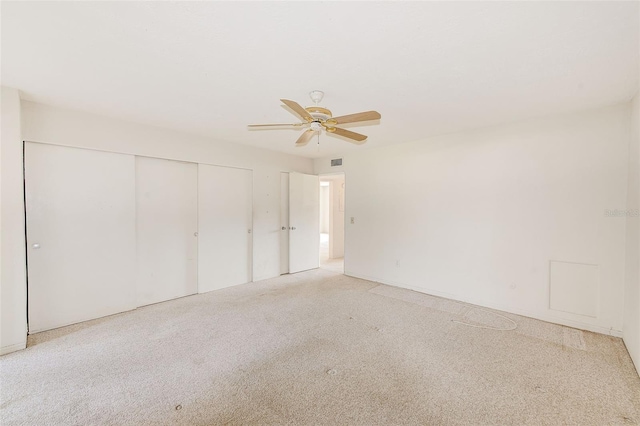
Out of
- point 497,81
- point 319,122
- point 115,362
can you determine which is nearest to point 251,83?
point 319,122

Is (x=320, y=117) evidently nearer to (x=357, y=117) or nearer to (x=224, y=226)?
(x=357, y=117)

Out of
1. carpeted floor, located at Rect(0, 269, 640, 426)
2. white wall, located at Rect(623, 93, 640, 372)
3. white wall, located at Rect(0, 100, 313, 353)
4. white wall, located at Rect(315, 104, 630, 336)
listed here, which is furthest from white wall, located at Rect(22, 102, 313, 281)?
white wall, located at Rect(623, 93, 640, 372)

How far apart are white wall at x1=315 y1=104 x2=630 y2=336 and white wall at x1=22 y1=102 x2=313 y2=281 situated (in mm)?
1752

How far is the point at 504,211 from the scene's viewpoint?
11.8 ft

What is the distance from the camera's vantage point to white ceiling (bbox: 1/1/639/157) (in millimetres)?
1572

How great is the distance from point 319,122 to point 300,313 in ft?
7.76

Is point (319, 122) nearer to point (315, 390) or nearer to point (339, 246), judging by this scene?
point (315, 390)

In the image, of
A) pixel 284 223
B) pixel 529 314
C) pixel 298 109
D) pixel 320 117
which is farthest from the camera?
pixel 284 223

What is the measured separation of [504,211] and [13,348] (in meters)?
5.56

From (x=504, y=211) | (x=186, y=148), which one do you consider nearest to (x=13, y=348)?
(x=186, y=148)

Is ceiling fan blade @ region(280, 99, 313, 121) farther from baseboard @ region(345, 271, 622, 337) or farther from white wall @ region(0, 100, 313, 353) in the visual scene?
baseboard @ region(345, 271, 622, 337)

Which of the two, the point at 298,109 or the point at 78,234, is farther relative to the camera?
the point at 78,234

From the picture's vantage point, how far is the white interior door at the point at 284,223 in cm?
553

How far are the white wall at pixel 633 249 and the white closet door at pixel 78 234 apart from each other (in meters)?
5.39
